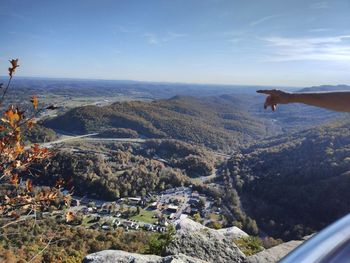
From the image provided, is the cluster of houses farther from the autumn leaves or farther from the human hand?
the human hand

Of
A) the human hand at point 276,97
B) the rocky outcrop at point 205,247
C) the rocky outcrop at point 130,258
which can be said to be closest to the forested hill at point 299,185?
the rocky outcrop at point 205,247

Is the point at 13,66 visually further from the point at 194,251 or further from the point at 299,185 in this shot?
the point at 299,185

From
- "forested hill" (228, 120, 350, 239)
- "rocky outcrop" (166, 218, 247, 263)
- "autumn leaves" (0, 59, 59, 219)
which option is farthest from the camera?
"forested hill" (228, 120, 350, 239)

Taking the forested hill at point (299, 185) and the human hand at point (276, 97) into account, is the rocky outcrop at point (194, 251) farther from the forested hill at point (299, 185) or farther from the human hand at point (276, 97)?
the forested hill at point (299, 185)

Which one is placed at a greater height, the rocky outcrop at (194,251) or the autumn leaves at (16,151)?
the autumn leaves at (16,151)

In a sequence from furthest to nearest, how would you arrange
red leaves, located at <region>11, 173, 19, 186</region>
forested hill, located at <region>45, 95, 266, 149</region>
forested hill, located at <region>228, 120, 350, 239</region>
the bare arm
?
forested hill, located at <region>45, 95, 266, 149</region>
forested hill, located at <region>228, 120, 350, 239</region>
red leaves, located at <region>11, 173, 19, 186</region>
the bare arm

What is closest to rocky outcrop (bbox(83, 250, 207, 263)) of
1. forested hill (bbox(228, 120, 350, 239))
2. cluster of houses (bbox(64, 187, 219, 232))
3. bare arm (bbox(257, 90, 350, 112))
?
bare arm (bbox(257, 90, 350, 112))
